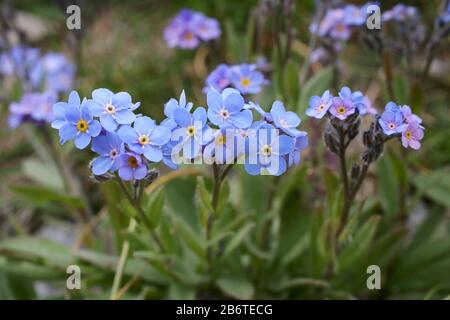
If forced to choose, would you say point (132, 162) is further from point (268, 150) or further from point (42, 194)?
point (42, 194)

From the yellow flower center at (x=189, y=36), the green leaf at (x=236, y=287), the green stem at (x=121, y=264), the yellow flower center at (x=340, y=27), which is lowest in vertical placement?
the green leaf at (x=236, y=287)

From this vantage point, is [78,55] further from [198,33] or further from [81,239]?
[81,239]

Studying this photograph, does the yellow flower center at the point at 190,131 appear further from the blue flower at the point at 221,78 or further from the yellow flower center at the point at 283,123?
the blue flower at the point at 221,78

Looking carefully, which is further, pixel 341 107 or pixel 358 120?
pixel 358 120

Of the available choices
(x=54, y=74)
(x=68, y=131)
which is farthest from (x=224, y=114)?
(x=54, y=74)

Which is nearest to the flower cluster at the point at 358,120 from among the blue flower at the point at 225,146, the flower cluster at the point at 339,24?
the blue flower at the point at 225,146

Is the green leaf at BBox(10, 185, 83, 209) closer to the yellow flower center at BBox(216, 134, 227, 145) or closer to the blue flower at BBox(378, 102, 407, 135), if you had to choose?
the yellow flower center at BBox(216, 134, 227, 145)
